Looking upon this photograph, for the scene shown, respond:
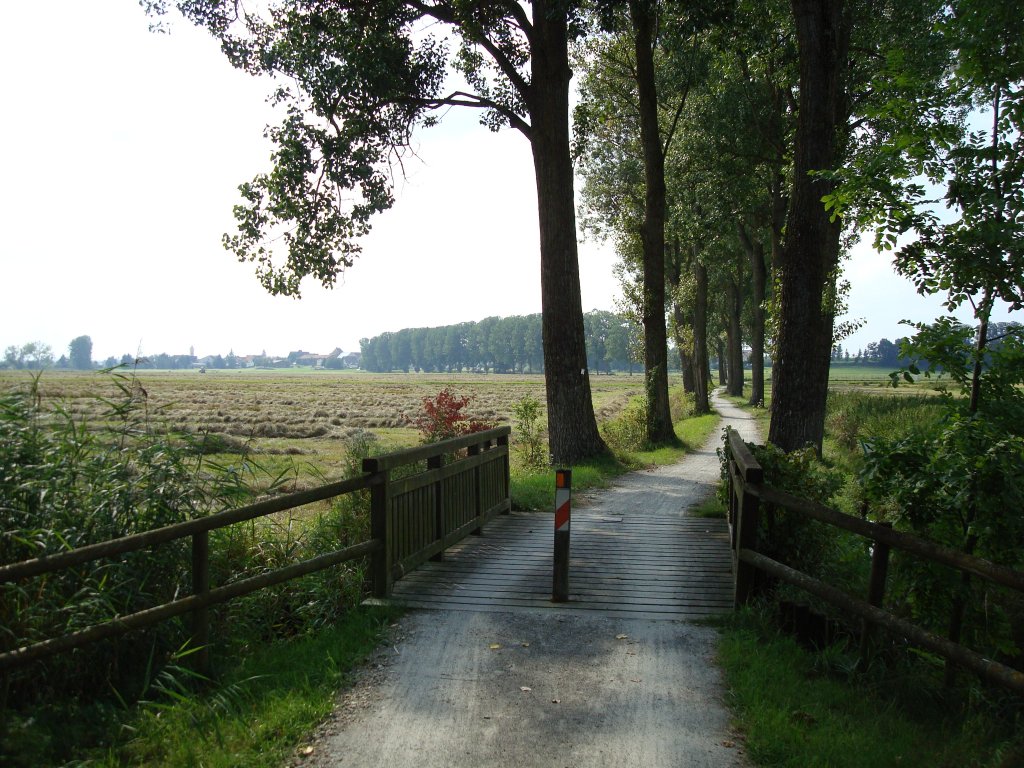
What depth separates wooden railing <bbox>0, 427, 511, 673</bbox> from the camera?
173 inches

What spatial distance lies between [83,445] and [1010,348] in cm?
671

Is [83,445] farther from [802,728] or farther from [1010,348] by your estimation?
[1010,348]

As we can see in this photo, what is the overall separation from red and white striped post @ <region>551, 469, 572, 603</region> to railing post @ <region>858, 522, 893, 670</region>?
251 cm

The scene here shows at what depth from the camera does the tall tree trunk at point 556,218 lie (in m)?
15.4

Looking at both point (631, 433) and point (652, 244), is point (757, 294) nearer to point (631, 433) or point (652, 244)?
point (631, 433)

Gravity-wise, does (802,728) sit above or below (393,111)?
below

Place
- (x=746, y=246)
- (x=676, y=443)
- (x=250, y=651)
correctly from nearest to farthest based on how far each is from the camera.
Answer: (x=250, y=651), (x=676, y=443), (x=746, y=246)

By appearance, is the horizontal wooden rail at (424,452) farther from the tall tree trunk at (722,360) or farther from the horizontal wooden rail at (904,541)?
the tall tree trunk at (722,360)

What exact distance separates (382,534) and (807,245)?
725 centimetres

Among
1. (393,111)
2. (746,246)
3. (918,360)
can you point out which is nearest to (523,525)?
(918,360)

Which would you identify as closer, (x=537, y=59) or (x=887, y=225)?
(x=887, y=225)

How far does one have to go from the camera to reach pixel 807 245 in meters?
10.8

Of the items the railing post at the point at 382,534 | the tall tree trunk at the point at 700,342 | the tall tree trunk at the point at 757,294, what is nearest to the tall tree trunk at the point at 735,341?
the tall tree trunk at the point at 757,294

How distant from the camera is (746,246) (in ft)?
112
